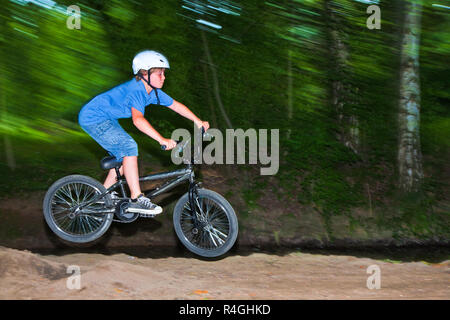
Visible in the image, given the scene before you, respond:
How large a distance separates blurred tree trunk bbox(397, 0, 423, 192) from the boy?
Result: 5.71 metres

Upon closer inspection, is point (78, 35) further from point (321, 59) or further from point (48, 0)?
point (321, 59)

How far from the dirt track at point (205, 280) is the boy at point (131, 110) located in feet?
2.96

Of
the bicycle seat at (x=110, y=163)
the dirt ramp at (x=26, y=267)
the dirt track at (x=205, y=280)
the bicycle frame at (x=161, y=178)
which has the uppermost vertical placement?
the bicycle seat at (x=110, y=163)

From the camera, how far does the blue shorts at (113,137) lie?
5.66m

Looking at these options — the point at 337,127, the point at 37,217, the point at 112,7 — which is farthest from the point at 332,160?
the point at 37,217

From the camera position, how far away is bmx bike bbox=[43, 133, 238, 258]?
5.77 m

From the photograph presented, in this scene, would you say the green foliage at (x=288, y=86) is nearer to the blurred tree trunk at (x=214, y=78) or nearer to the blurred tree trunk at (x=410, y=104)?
the blurred tree trunk at (x=214, y=78)

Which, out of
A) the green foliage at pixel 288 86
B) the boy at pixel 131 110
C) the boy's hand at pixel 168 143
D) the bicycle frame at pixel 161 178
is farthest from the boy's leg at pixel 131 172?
the green foliage at pixel 288 86

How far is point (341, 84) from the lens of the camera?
10820mm

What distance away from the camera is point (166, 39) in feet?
31.8

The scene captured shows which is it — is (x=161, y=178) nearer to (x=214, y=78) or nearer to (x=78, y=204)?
(x=78, y=204)

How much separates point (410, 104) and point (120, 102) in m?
6.59

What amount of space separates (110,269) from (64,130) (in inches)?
161

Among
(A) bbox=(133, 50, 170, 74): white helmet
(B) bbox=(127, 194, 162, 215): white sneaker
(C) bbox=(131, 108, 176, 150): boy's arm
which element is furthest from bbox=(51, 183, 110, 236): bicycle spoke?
(A) bbox=(133, 50, 170, 74): white helmet
